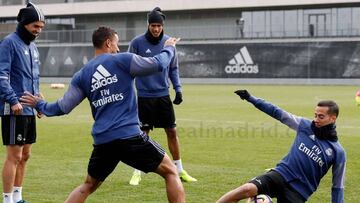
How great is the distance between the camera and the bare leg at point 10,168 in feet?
25.3

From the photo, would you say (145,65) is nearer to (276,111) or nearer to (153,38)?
(276,111)

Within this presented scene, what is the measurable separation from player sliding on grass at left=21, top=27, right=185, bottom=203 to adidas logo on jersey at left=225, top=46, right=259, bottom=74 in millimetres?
41194

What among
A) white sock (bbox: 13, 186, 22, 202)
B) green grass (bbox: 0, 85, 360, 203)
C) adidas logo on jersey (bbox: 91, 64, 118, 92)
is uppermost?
Answer: adidas logo on jersey (bbox: 91, 64, 118, 92)

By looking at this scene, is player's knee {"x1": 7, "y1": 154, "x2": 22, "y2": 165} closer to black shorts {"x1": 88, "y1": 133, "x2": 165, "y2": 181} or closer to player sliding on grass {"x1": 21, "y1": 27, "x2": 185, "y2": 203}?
player sliding on grass {"x1": 21, "y1": 27, "x2": 185, "y2": 203}

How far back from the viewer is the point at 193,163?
36.8 ft

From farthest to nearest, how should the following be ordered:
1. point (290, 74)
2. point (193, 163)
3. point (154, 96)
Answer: point (290, 74) → point (193, 163) → point (154, 96)

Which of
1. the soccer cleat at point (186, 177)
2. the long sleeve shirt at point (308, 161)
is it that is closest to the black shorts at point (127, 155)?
the long sleeve shirt at point (308, 161)

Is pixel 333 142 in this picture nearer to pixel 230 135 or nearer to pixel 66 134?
pixel 230 135

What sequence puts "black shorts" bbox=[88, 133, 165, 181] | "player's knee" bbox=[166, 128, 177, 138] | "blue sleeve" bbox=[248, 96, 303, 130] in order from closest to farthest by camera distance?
1. "black shorts" bbox=[88, 133, 165, 181]
2. "blue sleeve" bbox=[248, 96, 303, 130]
3. "player's knee" bbox=[166, 128, 177, 138]

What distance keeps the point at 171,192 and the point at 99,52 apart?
4.94 ft

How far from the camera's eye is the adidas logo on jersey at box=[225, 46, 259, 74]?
4756 cm

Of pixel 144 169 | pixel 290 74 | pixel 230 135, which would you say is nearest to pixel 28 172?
pixel 144 169

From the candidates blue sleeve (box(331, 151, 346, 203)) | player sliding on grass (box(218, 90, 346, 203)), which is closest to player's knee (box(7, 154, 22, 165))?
player sliding on grass (box(218, 90, 346, 203))

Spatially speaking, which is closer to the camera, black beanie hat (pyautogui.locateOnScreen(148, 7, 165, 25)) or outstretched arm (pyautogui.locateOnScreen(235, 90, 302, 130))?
outstretched arm (pyautogui.locateOnScreen(235, 90, 302, 130))
